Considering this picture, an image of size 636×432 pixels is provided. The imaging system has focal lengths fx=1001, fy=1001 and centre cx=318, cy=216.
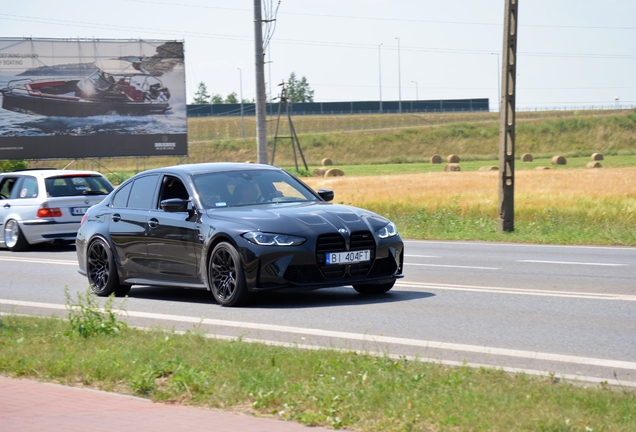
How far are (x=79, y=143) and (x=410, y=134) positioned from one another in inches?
3078

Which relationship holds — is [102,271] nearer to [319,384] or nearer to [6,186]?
[319,384]

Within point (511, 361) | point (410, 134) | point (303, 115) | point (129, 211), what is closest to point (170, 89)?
point (129, 211)

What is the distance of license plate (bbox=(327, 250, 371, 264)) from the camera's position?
10.4m

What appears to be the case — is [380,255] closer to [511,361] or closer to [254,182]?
[254,182]

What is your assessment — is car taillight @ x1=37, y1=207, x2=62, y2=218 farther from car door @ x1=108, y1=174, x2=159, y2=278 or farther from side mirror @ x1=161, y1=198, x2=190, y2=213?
side mirror @ x1=161, y1=198, x2=190, y2=213

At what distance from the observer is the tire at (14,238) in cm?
2023

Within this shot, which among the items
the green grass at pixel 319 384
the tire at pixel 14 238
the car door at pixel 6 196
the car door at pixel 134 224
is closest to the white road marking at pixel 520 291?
the car door at pixel 134 224

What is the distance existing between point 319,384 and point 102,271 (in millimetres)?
6960

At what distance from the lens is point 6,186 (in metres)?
21.2

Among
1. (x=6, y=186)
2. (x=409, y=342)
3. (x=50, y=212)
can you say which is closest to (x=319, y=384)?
(x=409, y=342)

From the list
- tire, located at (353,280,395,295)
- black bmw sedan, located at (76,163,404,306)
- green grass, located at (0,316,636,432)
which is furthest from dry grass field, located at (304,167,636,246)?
green grass, located at (0,316,636,432)

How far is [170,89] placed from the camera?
48.4 m

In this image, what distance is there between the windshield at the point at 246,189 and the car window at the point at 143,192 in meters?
0.77

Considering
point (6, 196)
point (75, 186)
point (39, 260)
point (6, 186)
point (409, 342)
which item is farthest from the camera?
point (6, 186)
